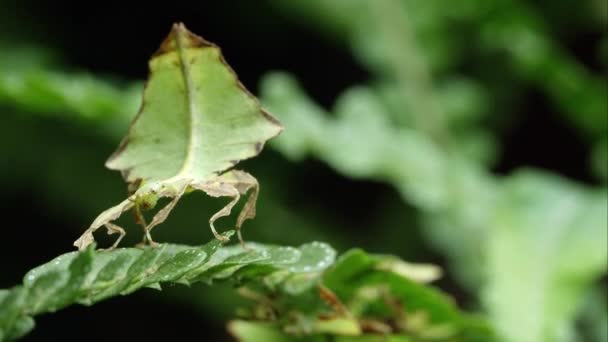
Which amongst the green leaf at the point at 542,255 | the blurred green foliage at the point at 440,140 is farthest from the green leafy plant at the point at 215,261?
the blurred green foliage at the point at 440,140

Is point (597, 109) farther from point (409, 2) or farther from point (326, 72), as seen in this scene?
point (326, 72)

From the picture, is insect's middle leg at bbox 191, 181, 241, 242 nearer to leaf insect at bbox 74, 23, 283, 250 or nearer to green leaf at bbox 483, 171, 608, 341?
leaf insect at bbox 74, 23, 283, 250

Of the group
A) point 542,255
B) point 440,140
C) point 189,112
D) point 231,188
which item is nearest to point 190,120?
point 189,112

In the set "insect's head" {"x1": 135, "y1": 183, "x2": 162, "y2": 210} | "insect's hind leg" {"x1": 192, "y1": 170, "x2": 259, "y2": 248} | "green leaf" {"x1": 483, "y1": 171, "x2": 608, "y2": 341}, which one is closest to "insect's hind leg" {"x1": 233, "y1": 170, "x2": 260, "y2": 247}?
"insect's hind leg" {"x1": 192, "y1": 170, "x2": 259, "y2": 248}

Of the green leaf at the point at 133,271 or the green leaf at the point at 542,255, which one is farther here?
the green leaf at the point at 542,255

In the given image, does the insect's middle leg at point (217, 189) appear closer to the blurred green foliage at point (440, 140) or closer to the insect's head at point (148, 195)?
the insect's head at point (148, 195)

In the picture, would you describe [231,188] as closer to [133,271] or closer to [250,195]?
[250,195]

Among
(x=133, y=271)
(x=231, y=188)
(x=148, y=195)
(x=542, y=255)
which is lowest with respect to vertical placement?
(x=133, y=271)
